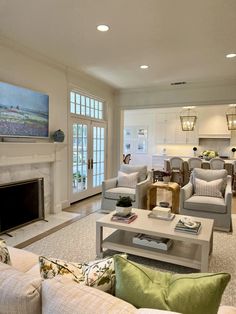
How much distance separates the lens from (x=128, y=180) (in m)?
4.80

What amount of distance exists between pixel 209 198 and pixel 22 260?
124 inches

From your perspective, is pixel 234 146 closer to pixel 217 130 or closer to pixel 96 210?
pixel 217 130

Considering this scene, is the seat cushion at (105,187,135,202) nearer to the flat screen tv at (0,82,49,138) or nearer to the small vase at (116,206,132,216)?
the small vase at (116,206,132,216)

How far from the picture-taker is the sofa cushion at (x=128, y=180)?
15.7 feet

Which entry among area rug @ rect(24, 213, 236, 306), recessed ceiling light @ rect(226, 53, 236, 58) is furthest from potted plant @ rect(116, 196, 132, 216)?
recessed ceiling light @ rect(226, 53, 236, 58)

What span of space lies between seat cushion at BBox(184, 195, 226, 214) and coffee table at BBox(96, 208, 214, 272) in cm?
100

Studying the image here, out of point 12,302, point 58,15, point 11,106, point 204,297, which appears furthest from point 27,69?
point 204,297

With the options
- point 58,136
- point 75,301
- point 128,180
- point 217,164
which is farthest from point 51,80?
point 217,164

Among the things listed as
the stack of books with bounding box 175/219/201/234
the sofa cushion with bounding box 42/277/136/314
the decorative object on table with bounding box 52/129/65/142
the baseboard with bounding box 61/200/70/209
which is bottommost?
the baseboard with bounding box 61/200/70/209

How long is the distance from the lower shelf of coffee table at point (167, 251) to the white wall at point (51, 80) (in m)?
2.11

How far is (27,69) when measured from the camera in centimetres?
399

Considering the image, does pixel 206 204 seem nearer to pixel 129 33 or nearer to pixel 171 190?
pixel 171 190

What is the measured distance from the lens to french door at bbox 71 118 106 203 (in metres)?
5.41

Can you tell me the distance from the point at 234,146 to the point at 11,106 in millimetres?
7708
